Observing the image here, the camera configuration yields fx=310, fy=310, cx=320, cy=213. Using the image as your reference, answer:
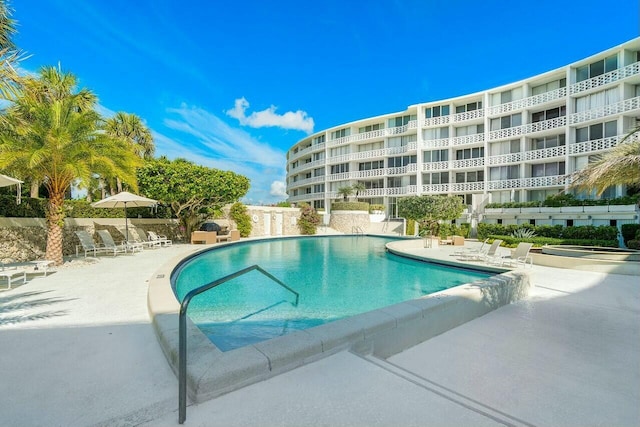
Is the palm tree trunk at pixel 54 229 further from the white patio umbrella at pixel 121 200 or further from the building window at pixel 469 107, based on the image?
the building window at pixel 469 107

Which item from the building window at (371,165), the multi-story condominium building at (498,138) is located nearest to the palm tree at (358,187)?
the multi-story condominium building at (498,138)

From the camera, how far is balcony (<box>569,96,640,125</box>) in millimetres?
21766

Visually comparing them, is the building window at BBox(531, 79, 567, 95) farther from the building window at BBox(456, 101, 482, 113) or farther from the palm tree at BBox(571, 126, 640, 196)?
the palm tree at BBox(571, 126, 640, 196)

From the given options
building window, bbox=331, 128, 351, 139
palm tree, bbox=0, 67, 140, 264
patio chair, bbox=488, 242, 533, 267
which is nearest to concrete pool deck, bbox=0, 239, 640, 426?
palm tree, bbox=0, 67, 140, 264

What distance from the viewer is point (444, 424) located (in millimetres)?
2326

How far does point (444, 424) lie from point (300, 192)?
4911 cm

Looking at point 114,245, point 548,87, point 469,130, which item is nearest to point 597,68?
point 548,87

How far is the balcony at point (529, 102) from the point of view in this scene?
26000mm

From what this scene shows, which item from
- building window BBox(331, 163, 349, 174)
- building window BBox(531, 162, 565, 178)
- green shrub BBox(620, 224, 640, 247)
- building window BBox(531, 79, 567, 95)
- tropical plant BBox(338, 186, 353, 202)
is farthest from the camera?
building window BBox(331, 163, 349, 174)

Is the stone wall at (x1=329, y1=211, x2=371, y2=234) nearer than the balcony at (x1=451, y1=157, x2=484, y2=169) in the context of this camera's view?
No

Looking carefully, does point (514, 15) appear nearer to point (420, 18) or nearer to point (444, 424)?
point (420, 18)

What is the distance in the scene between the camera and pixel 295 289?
9016mm

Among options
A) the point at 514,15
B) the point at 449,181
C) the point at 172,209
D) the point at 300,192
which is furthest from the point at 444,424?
the point at 300,192

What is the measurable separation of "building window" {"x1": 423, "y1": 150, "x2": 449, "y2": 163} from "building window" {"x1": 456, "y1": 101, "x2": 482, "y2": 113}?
4.49m
